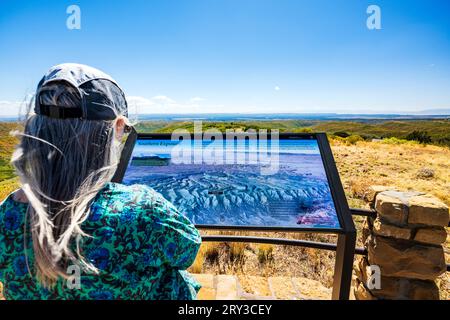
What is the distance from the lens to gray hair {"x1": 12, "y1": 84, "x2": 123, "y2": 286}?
3.05 ft

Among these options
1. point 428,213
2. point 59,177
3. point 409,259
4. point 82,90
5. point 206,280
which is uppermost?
point 82,90

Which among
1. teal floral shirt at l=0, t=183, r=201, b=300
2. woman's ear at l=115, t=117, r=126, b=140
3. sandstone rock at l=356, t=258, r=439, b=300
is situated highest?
woman's ear at l=115, t=117, r=126, b=140

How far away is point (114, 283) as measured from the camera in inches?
40.1

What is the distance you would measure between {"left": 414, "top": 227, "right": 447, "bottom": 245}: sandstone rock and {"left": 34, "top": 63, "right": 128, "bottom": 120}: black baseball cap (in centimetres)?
236

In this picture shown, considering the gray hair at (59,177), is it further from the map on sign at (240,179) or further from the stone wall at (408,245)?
the stone wall at (408,245)

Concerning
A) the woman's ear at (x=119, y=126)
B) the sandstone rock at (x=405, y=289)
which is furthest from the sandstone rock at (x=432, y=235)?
the woman's ear at (x=119, y=126)

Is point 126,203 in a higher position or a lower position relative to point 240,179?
higher

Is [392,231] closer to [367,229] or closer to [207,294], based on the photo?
[367,229]

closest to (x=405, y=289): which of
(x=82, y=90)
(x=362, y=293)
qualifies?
(x=362, y=293)

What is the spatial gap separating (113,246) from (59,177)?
0.90 ft

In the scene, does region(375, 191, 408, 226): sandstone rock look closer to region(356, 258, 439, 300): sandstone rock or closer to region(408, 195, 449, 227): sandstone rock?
region(408, 195, 449, 227): sandstone rock

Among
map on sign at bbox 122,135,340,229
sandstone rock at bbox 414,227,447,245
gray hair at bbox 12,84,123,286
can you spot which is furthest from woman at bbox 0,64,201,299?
sandstone rock at bbox 414,227,447,245

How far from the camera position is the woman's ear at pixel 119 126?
3.67 ft

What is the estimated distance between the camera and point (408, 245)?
2402 mm
